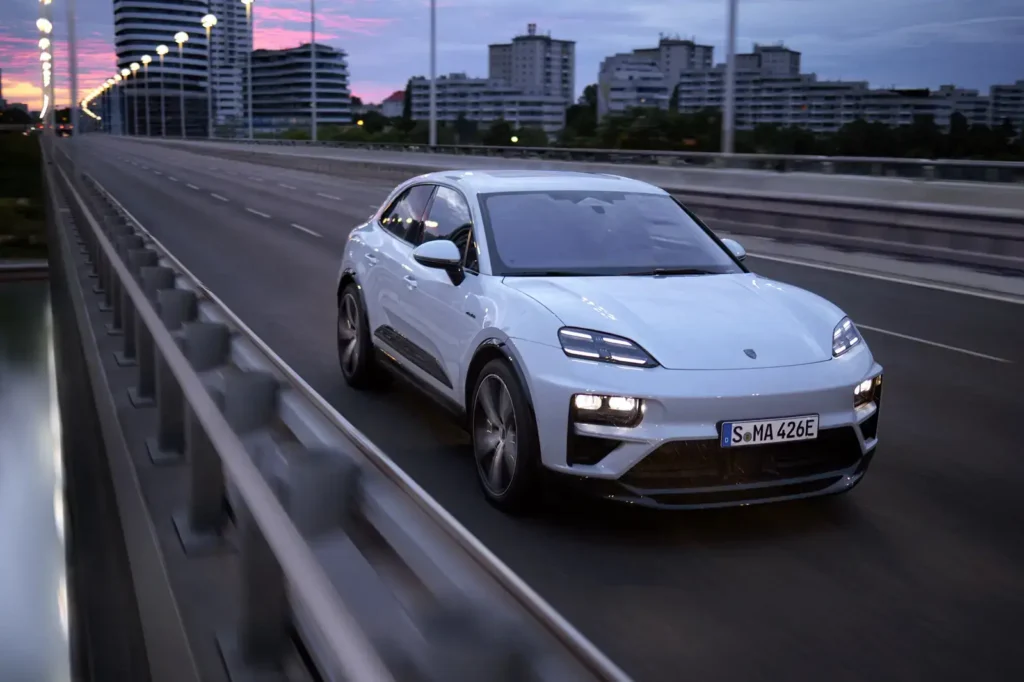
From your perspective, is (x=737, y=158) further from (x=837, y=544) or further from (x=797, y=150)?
(x=837, y=544)

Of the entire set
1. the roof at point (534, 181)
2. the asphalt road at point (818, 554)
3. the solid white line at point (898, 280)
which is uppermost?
the roof at point (534, 181)

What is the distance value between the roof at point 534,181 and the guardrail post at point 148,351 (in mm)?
1812

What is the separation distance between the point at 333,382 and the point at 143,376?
90.9 inches

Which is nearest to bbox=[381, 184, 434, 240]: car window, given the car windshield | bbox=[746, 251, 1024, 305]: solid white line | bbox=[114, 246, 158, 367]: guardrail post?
the car windshield

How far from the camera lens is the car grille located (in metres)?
4.95

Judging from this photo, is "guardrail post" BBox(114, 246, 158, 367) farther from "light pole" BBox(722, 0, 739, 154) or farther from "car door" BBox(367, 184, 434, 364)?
"light pole" BBox(722, 0, 739, 154)

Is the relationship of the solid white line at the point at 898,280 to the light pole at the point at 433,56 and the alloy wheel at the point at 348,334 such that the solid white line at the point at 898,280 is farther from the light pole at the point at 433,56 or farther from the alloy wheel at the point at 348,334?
the light pole at the point at 433,56

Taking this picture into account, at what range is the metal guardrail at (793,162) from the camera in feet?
64.8

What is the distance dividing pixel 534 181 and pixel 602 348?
213 centimetres

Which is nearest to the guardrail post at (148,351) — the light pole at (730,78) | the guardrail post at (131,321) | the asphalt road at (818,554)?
the guardrail post at (131,321)

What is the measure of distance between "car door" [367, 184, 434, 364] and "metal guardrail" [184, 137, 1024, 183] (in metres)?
13.6

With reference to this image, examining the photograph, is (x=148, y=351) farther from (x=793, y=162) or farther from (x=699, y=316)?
(x=793, y=162)

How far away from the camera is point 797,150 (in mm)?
41969

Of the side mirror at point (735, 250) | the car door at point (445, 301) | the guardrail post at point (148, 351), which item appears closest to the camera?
the car door at point (445, 301)
